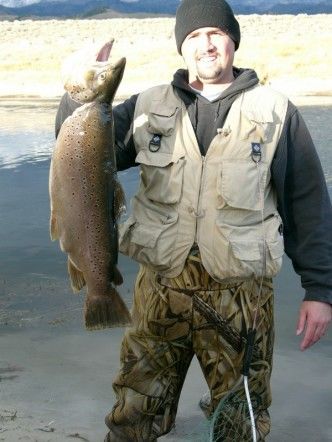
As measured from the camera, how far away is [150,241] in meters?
3.42

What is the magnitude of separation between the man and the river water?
48 cm

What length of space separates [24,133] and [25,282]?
8.89 metres

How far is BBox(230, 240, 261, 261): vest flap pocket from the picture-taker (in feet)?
11.0

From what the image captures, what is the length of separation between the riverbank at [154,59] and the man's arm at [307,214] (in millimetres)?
16210

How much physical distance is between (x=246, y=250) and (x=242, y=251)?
0.8 inches

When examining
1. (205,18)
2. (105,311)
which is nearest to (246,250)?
(105,311)

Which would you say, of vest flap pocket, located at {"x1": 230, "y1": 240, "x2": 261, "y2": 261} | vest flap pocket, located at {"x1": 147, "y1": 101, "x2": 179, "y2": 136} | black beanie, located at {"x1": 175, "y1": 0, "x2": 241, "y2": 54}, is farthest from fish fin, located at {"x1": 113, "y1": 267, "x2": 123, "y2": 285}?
black beanie, located at {"x1": 175, "y1": 0, "x2": 241, "y2": 54}

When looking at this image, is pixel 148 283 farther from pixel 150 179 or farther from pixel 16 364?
pixel 16 364

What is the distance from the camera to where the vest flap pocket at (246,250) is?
11.0ft

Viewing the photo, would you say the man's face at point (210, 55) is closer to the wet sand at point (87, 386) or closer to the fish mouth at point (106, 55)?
the fish mouth at point (106, 55)

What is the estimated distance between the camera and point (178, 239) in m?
3.39

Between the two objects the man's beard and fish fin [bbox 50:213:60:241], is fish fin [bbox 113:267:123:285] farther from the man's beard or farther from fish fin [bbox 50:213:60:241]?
the man's beard

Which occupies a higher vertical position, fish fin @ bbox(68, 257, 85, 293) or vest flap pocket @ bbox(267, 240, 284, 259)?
vest flap pocket @ bbox(267, 240, 284, 259)

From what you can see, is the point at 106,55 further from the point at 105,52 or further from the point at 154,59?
the point at 154,59
